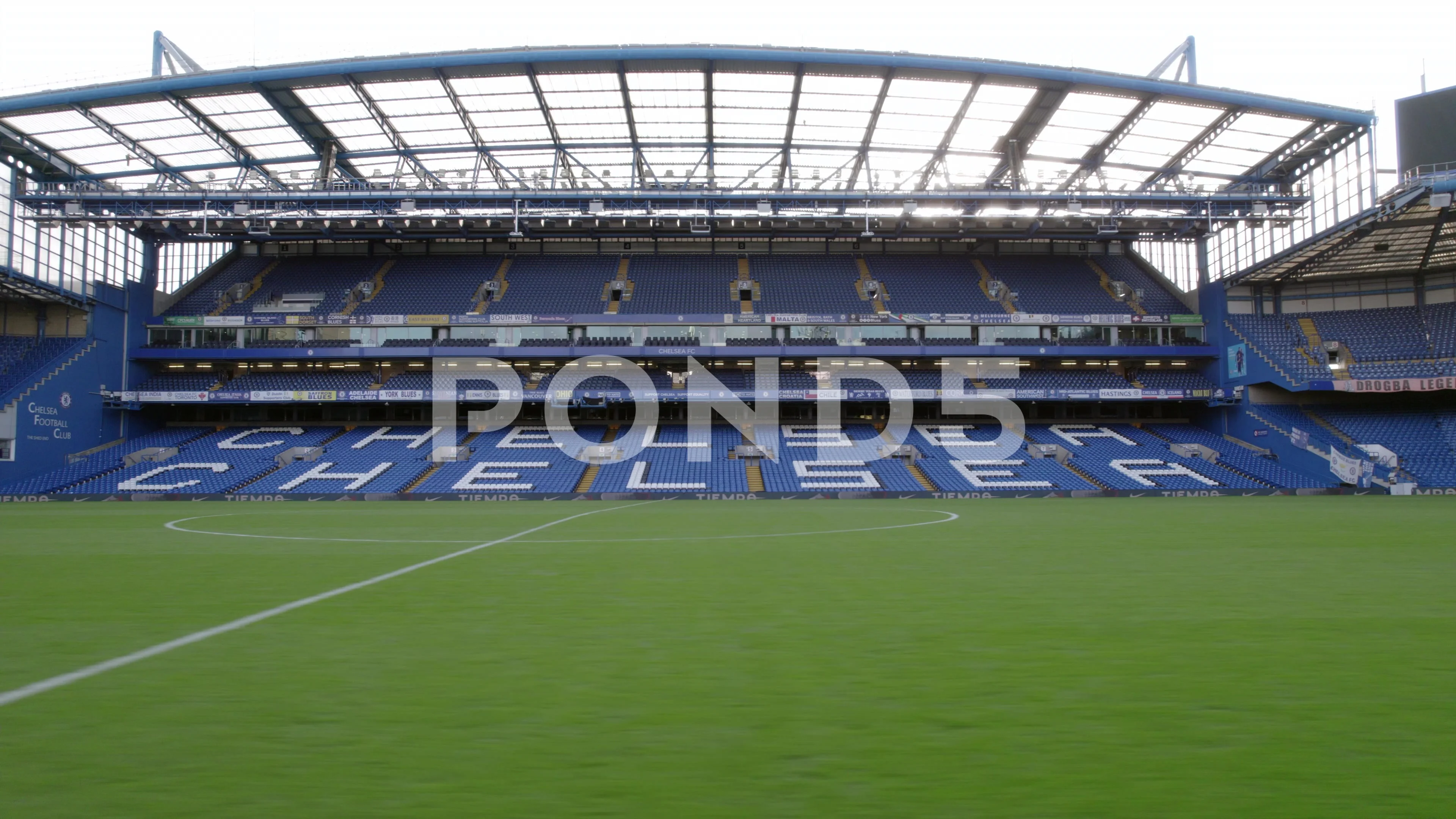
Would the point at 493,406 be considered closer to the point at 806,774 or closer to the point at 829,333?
the point at 829,333

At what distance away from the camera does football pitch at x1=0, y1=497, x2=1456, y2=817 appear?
9.30ft

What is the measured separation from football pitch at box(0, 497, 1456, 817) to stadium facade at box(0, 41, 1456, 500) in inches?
1076

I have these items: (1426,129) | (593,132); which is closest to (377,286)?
(593,132)

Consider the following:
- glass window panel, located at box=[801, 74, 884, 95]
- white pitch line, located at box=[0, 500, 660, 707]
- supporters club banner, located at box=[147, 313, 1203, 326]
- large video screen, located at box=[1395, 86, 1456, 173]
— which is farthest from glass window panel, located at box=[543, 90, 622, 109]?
large video screen, located at box=[1395, 86, 1456, 173]

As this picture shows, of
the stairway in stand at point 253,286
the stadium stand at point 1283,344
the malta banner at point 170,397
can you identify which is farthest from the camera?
the stairway in stand at point 253,286

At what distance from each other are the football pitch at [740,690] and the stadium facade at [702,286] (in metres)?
27.3

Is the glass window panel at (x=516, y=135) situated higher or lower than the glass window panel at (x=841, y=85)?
lower

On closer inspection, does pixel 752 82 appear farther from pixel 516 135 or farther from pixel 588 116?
pixel 516 135

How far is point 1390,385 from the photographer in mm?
37531

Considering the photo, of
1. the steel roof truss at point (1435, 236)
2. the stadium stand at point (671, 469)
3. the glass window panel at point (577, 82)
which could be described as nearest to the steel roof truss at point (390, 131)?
the glass window panel at point (577, 82)

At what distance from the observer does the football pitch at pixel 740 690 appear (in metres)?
2.84

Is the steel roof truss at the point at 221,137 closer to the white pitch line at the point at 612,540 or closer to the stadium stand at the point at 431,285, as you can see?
the stadium stand at the point at 431,285

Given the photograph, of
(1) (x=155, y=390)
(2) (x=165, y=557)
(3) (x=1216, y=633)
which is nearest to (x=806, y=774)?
(3) (x=1216, y=633)

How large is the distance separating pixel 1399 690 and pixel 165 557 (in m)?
13.8
